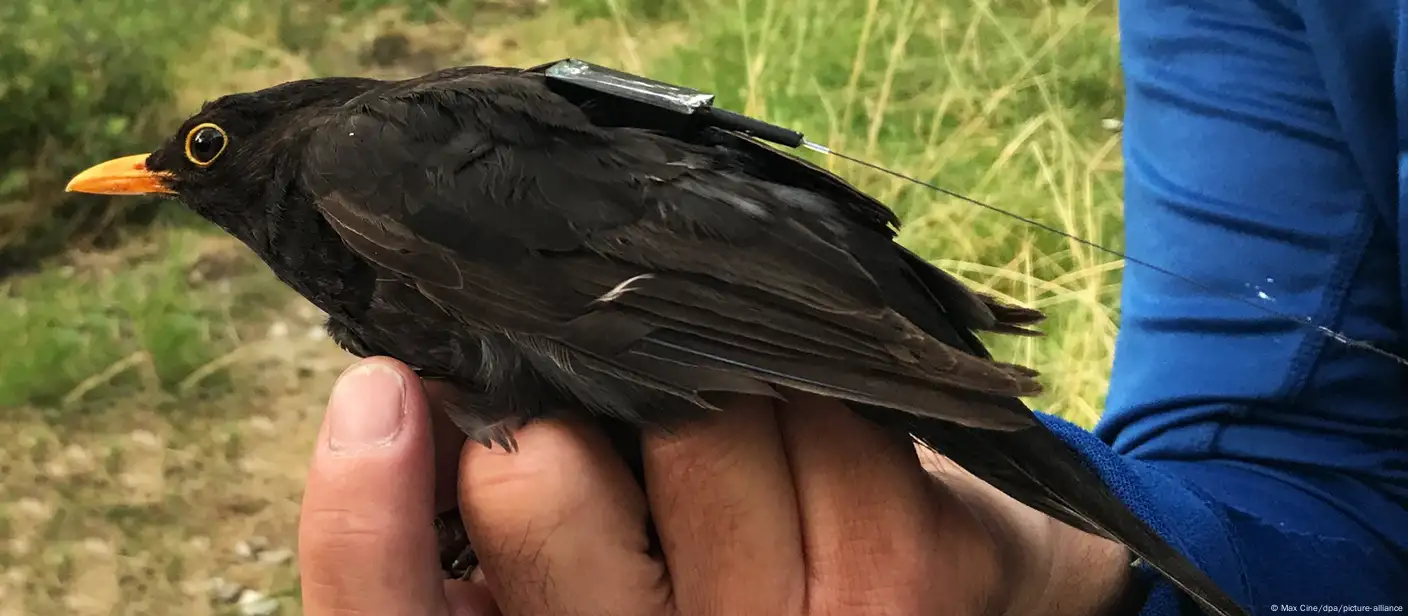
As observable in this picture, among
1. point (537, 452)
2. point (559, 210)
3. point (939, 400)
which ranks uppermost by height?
point (559, 210)

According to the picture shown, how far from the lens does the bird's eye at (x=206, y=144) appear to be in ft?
4.99

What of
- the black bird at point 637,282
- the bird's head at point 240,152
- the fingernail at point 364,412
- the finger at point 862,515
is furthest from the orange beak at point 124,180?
the finger at point 862,515

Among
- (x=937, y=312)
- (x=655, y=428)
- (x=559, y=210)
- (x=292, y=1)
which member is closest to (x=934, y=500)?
(x=937, y=312)

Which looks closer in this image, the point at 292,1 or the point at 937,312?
the point at 937,312

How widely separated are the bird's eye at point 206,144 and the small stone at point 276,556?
163 centimetres

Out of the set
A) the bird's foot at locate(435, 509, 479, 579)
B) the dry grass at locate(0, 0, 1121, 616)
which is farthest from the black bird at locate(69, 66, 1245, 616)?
the dry grass at locate(0, 0, 1121, 616)

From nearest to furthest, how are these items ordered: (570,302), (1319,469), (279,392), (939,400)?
(939,400) < (570,302) < (1319,469) < (279,392)

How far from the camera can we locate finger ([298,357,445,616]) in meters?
1.08

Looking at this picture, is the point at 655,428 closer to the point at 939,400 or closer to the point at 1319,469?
the point at 939,400

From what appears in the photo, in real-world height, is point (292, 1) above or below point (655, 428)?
above

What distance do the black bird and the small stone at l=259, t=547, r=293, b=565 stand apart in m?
1.83

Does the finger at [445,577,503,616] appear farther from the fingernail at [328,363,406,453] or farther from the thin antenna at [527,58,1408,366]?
the thin antenna at [527,58,1408,366]

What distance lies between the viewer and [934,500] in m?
1.22

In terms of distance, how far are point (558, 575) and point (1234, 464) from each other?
120cm
